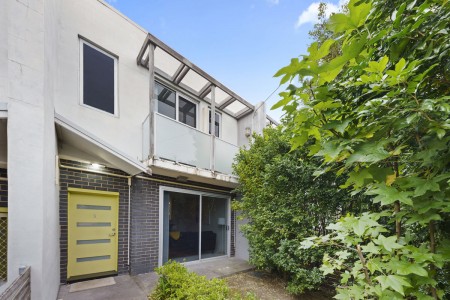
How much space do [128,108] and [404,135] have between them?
641cm

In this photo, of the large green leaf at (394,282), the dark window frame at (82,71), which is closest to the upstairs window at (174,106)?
the dark window frame at (82,71)

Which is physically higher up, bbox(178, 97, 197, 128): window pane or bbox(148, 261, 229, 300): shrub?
bbox(178, 97, 197, 128): window pane

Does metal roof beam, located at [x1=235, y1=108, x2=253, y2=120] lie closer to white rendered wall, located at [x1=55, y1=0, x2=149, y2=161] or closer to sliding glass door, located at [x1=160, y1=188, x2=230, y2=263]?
sliding glass door, located at [x1=160, y1=188, x2=230, y2=263]

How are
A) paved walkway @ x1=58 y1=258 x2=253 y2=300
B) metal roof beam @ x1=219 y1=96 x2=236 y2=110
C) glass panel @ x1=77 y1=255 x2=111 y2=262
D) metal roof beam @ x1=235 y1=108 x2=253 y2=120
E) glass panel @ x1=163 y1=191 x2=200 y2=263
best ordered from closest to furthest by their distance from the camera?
1. paved walkway @ x1=58 y1=258 x2=253 y2=300
2. glass panel @ x1=77 y1=255 x2=111 y2=262
3. glass panel @ x1=163 y1=191 x2=200 y2=263
4. metal roof beam @ x1=219 y1=96 x2=236 y2=110
5. metal roof beam @ x1=235 y1=108 x2=253 y2=120

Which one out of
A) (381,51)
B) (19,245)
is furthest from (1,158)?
(381,51)

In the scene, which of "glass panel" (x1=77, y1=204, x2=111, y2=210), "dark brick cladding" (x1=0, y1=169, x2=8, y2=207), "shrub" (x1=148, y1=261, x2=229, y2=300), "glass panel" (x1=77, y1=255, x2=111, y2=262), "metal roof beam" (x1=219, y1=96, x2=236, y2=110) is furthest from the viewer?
"metal roof beam" (x1=219, y1=96, x2=236, y2=110)

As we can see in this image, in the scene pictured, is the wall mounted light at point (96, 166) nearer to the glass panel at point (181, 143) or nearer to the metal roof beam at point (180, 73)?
the glass panel at point (181, 143)

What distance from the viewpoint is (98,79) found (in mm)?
5805

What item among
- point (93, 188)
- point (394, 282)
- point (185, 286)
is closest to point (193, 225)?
point (93, 188)

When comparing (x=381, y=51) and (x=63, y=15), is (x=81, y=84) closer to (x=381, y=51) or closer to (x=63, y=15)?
(x=63, y=15)

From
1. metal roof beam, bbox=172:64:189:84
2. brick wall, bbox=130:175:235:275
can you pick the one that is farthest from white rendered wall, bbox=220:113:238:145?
brick wall, bbox=130:175:235:275

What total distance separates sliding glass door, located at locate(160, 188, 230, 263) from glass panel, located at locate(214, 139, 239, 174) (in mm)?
1189

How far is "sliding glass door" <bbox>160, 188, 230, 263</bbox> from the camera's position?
662cm

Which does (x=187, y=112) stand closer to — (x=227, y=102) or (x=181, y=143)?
(x=227, y=102)
